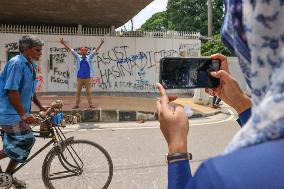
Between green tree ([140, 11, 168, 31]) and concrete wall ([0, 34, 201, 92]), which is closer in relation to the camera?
concrete wall ([0, 34, 201, 92])

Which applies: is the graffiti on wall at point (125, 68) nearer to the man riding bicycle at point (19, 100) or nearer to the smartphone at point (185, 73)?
the man riding bicycle at point (19, 100)

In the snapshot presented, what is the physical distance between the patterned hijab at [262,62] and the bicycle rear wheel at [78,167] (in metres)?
4.05

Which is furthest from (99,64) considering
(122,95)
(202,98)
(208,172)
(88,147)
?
(208,172)

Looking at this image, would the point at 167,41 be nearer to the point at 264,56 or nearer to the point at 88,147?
the point at 88,147

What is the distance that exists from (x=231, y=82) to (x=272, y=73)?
1.08 metres

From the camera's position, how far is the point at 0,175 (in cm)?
472

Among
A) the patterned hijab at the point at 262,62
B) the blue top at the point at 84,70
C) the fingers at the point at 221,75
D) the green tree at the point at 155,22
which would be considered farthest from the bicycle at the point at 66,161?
the green tree at the point at 155,22

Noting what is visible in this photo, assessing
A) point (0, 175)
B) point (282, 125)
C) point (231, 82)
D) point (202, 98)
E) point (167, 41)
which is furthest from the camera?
point (167, 41)

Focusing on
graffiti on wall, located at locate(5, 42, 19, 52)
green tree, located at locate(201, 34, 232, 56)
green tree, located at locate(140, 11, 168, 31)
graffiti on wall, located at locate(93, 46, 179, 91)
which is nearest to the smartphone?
graffiti on wall, located at locate(5, 42, 19, 52)

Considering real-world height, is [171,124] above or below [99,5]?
below

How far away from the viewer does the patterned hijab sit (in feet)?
2.81

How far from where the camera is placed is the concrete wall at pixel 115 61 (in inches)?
690

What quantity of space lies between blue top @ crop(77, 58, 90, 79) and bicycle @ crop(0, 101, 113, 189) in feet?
24.4

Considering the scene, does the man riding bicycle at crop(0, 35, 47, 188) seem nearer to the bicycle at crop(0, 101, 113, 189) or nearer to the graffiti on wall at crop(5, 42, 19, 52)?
the bicycle at crop(0, 101, 113, 189)
